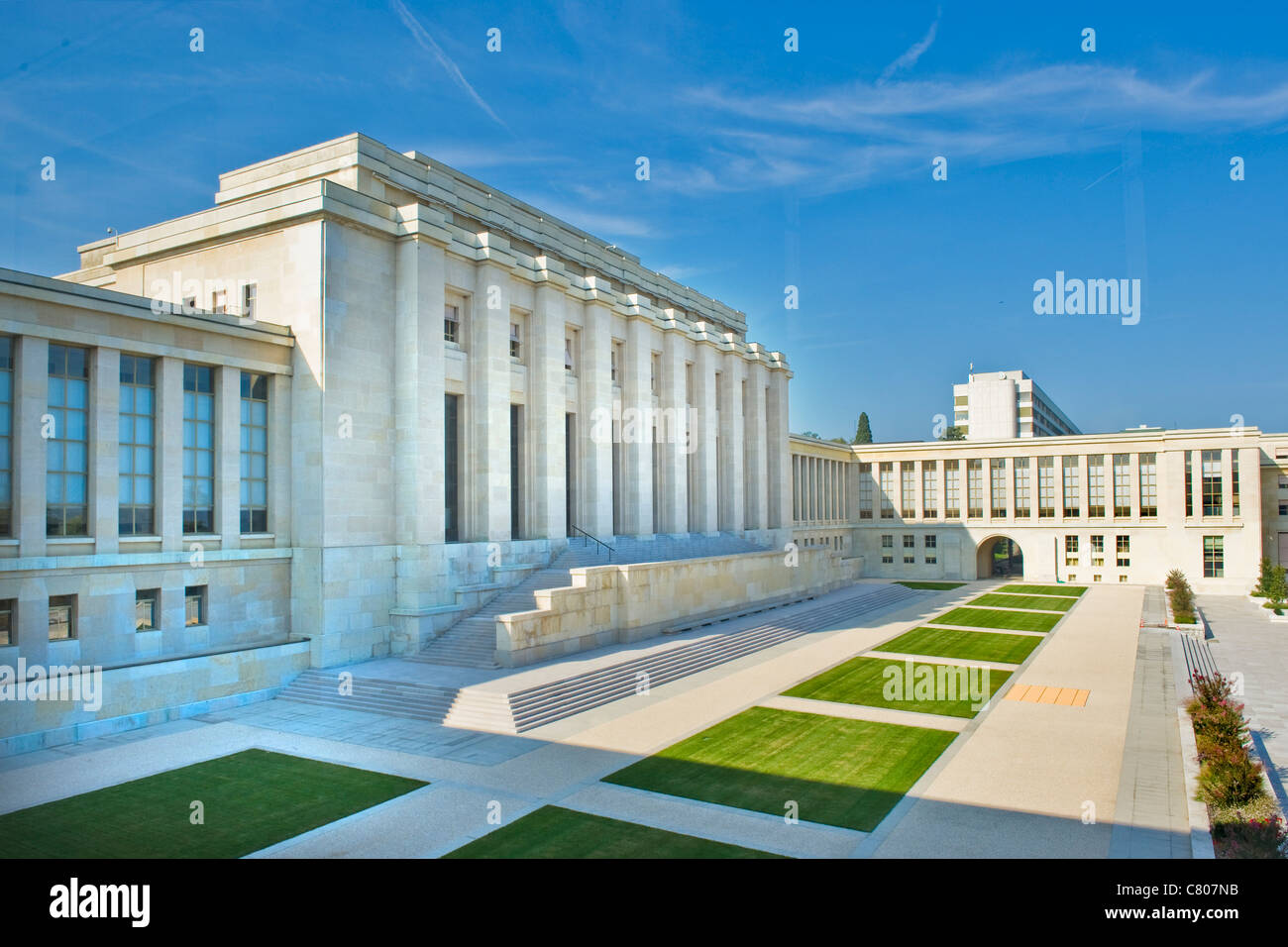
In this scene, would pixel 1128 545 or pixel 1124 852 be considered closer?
pixel 1124 852

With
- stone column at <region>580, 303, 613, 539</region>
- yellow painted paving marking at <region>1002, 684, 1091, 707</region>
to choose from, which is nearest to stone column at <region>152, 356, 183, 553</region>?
stone column at <region>580, 303, 613, 539</region>

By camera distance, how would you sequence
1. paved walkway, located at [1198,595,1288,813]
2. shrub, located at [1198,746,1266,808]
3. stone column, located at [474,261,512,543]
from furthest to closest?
stone column, located at [474,261,512,543], paved walkway, located at [1198,595,1288,813], shrub, located at [1198,746,1266,808]

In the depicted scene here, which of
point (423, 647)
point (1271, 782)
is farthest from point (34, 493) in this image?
point (1271, 782)

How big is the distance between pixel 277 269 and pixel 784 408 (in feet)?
132

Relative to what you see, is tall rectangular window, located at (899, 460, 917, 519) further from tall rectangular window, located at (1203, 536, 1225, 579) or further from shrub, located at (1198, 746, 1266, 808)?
shrub, located at (1198, 746, 1266, 808)

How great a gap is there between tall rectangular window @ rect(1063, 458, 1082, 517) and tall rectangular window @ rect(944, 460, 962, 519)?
327 inches

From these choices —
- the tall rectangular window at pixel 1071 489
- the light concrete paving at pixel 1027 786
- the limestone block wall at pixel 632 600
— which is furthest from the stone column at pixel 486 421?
the tall rectangular window at pixel 1071 489

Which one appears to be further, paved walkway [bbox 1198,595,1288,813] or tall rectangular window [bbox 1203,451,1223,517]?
tall rectangular window [bbox 1203,451,1223,517]

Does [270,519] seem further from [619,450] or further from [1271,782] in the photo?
[1271,782]

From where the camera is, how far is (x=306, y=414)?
27422 millimetres

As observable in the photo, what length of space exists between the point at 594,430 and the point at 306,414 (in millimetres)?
15390

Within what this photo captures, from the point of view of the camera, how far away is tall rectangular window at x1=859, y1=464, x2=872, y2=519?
253ft

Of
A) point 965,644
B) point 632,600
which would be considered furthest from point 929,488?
point 632,600

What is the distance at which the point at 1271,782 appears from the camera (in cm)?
1784
